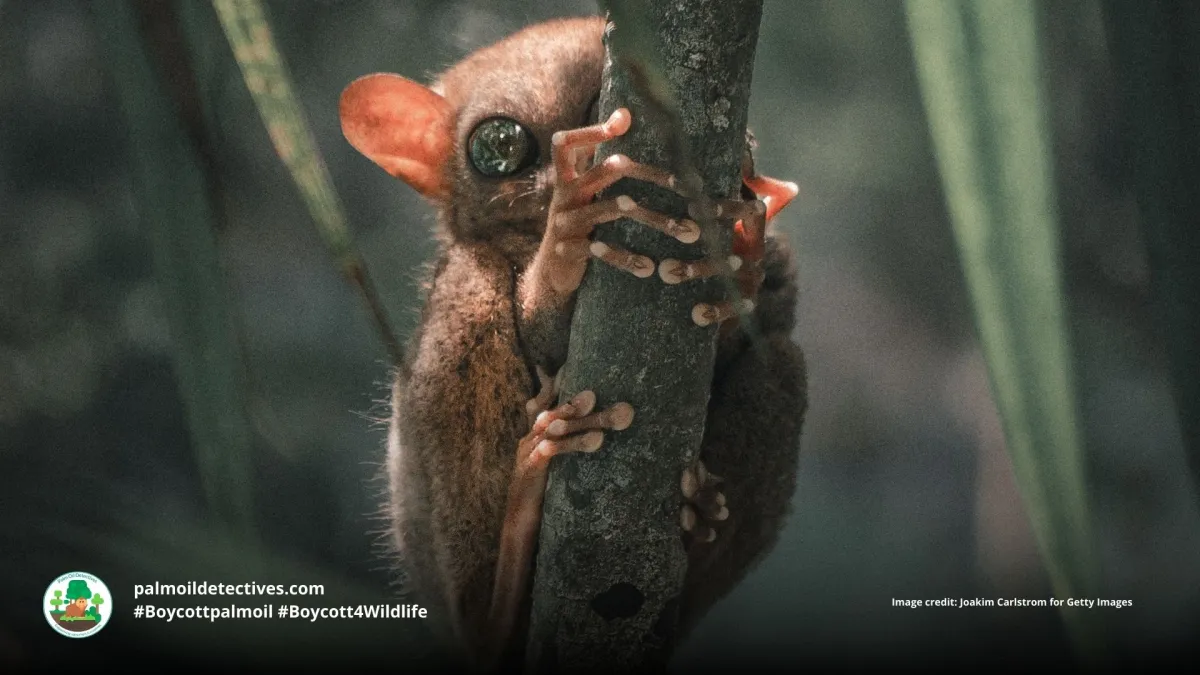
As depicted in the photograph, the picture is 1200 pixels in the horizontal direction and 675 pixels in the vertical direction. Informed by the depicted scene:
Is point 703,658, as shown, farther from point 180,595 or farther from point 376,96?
point 376,96

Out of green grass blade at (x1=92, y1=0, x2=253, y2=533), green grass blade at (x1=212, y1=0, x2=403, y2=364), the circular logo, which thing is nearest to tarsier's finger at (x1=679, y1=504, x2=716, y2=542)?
green grass blade at (x1=92, y1=0, x2=253, y2=533)

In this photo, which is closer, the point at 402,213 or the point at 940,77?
the point at 940,77

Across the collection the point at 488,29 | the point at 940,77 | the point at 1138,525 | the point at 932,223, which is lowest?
the point at 1138,525

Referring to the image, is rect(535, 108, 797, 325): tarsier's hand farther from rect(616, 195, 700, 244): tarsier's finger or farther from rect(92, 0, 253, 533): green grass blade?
rect(92, 0, 253, 533): green grass blade

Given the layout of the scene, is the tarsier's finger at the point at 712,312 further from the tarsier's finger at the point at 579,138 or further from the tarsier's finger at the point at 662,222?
the tarsier's finger at the point at 579,138

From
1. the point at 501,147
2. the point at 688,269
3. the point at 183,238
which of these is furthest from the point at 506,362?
the point at 183,238

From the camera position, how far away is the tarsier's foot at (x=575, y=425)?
1884 millimetres

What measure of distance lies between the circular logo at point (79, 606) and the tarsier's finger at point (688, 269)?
171cm

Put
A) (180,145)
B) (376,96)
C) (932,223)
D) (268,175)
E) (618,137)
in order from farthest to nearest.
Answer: (932,223) → (268,175) → (376,96) → (618,137) → (180,145)

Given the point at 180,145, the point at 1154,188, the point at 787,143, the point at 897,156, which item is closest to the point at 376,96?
the point at 180,145

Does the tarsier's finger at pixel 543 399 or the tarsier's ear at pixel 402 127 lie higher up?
the tarsier's ear at pixel 402 127

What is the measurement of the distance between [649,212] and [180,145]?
716 millimetres

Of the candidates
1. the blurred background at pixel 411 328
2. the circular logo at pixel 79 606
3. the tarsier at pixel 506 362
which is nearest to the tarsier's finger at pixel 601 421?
the tarsier at pixel 506 362

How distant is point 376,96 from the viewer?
2.55 m
